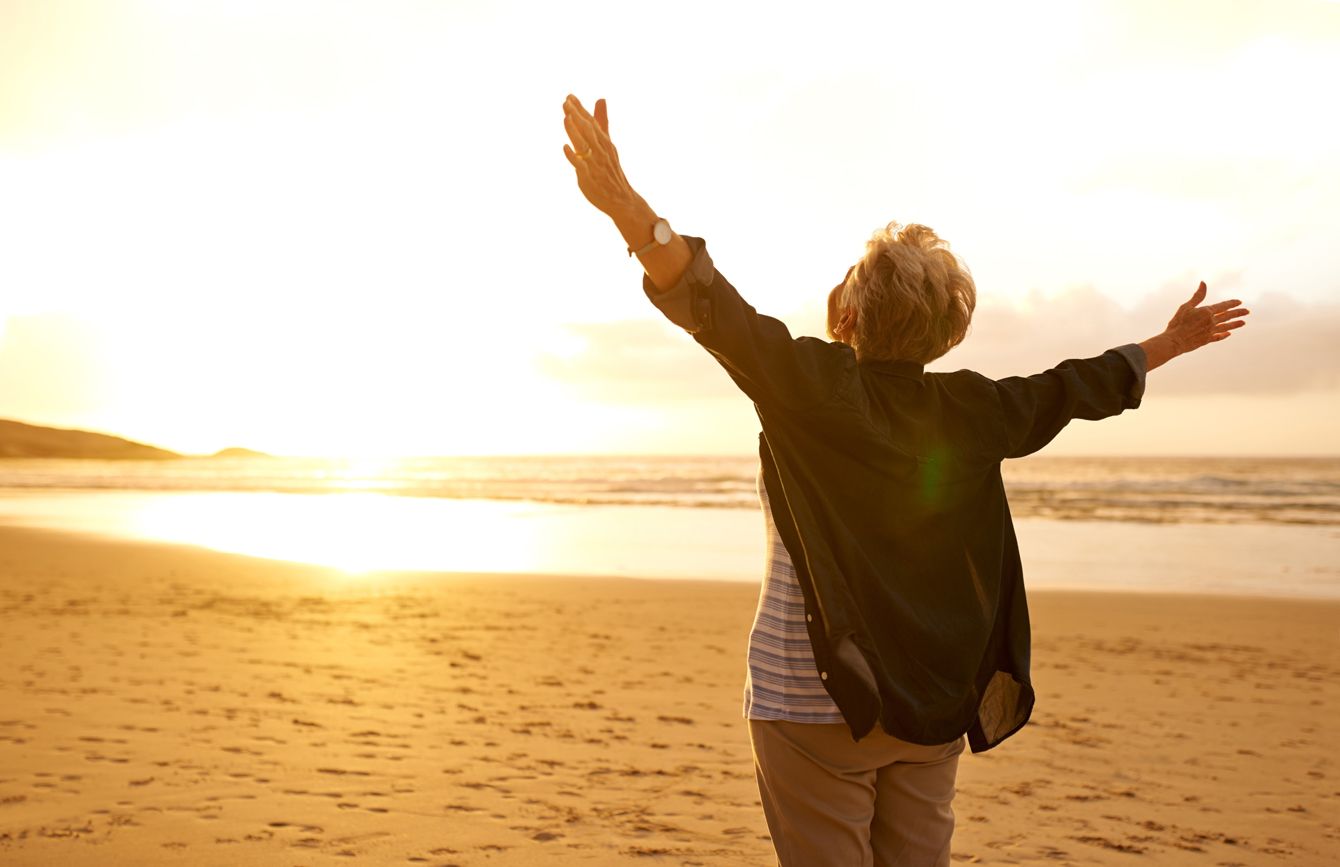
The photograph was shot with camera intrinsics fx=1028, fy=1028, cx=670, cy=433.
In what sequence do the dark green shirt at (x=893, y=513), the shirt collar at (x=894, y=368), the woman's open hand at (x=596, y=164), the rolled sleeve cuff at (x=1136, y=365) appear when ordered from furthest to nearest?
the rolled sleeve cuff at (x=1136, y=365)
the shirt collar at (x=894, y=368)
the dark green shirt at (x=893, y=513)
the woman's open hand at (x=596, y=164)

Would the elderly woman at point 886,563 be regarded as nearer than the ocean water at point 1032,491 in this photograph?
Yes

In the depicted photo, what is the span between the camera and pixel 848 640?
5.53 feet

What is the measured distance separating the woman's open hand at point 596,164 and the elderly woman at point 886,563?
0.06 m

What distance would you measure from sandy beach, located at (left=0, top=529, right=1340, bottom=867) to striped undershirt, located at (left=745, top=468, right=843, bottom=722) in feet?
8.17

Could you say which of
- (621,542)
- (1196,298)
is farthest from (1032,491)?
(1196,298)

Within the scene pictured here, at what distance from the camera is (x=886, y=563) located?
1716 millimetres

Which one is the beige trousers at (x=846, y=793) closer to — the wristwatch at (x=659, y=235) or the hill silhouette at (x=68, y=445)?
the wristwatch at (x=659, y=235)

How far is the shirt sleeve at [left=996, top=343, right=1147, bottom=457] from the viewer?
5.89 feet

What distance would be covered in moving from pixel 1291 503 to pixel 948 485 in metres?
29.8

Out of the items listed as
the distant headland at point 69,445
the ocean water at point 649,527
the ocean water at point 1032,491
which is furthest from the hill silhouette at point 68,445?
the ocean water at point 649,527

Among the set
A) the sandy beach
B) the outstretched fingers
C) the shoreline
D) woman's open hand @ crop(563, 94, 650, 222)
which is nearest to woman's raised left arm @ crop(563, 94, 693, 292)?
woman's open hand @ crop(563, 94, 650, 222)

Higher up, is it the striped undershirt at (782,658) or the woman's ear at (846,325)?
the woman's ear at (846,325)

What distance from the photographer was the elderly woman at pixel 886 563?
5.52 feet

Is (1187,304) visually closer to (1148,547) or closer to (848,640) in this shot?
(848,640)
